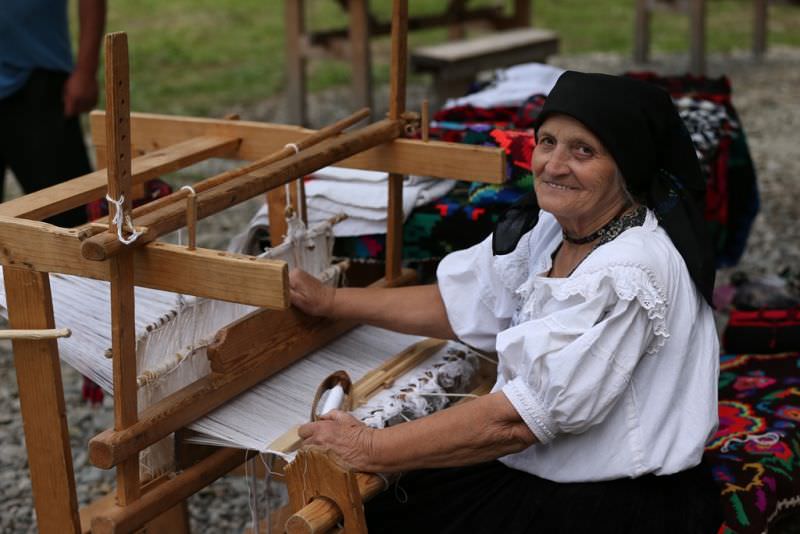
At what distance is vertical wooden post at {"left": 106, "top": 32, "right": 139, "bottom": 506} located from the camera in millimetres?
1676

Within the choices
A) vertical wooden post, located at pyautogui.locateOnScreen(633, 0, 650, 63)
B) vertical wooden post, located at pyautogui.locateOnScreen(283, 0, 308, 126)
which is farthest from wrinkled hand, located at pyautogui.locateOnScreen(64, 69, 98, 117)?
vertical wooden post, located at pyautogui.locateOnScreen(633, 0, 650, 63)

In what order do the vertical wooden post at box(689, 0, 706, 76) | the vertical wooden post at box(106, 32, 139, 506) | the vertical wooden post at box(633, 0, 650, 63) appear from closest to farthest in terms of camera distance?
the vertical wooden post at box(106, 32, 139, 506) < the vertical wooden post at box(689, 0, 706, 76) < the vertical wooden post at box(633, 0, 650, 63)

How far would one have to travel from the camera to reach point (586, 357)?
71.9 inches

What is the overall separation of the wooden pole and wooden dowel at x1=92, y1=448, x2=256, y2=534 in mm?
28

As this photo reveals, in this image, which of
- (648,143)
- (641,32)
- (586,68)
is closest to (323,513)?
(648,143)

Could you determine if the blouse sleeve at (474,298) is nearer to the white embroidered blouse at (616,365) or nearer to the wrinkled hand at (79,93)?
the white embroidered blouse at (616,365)

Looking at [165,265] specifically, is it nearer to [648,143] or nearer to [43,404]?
[43,404]

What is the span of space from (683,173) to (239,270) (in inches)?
32.6

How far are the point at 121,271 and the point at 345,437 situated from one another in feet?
1.66

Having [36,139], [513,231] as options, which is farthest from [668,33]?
[513,231]

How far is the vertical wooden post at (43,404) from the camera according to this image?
193 centimetres

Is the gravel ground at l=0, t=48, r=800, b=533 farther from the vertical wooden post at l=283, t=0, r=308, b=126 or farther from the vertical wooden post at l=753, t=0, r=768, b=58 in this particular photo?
the vertical wooden post at l=283, t=0, r=308, b=126

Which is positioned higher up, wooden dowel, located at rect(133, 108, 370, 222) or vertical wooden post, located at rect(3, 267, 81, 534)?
wooden dowel, located at rect(133, 108, 370, 222)

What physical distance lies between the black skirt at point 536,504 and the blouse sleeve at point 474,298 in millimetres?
337
